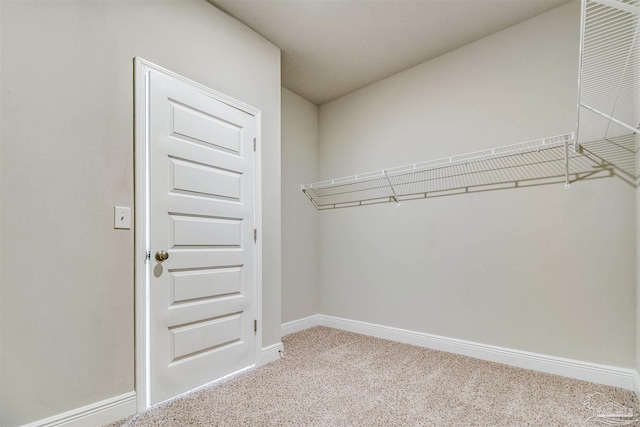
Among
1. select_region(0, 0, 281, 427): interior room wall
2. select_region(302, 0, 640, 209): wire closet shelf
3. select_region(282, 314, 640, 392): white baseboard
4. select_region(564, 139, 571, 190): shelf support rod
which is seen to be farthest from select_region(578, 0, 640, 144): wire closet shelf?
select_region(0, 0, 281, 427): interior room wall

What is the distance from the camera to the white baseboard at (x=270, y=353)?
96.7 inches

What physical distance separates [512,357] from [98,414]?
2671mm

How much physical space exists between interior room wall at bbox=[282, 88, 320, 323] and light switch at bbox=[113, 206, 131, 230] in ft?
5.55

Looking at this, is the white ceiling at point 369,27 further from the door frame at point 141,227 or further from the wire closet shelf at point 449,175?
the wire closet shelf at point 449,175

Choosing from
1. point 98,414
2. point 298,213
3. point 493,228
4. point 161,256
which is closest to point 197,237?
point 161,256

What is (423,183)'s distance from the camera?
293 centimetres

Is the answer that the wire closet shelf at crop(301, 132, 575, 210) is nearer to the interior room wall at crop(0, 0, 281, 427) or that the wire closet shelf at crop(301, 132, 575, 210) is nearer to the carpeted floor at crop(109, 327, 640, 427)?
the carpeted floor at crop(109, 327, 640, 427)

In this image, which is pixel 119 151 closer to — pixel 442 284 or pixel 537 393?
pixel 442 284

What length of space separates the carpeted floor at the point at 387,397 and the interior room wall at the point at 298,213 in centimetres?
92

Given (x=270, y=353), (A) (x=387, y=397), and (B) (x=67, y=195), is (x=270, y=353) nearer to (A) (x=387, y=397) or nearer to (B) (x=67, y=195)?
(A) (x=387, y=397)

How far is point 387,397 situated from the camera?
192 centimetres

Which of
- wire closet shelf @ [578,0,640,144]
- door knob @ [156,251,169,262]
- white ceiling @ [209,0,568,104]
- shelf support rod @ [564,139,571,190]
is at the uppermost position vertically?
white ceiling @ [209,0,568,104]

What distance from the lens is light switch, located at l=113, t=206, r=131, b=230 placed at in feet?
5.67

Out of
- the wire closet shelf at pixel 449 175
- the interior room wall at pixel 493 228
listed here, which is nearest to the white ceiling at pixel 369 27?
the interior room wall at pixel 493 228
